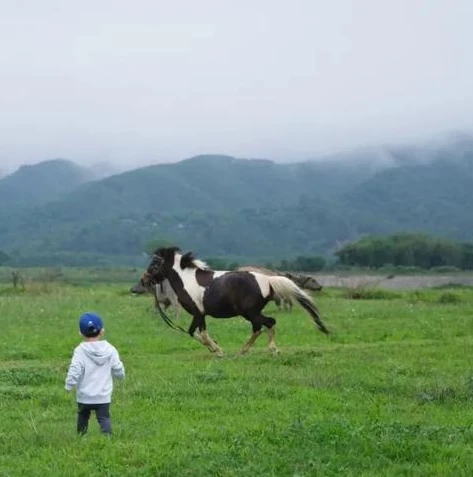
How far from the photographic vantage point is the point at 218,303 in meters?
17.5

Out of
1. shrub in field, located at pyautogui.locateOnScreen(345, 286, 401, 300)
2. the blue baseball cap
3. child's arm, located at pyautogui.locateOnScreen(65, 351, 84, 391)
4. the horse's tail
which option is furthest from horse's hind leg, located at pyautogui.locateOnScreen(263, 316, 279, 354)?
shrub in field, located at pyautogui.locateOnScreen(345, 286, 401, 300)

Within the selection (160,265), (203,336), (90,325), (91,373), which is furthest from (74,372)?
(160,265)

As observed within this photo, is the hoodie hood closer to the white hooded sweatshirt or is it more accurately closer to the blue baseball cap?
the white hooded sweatshirt

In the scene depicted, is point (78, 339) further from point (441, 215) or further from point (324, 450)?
point (441, 215)

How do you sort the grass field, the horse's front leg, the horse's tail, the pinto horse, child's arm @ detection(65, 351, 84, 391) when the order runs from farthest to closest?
the horse's front leg → the pinto horse → the horse's tail → child's arm @ detection(65, 351, 84, 391) → the grass field

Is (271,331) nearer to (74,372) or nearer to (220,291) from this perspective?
(220,291)

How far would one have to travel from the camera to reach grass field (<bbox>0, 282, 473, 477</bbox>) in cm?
855

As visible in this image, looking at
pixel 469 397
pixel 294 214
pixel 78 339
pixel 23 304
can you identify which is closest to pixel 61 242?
pixel 294 214

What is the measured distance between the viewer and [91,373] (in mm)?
9742

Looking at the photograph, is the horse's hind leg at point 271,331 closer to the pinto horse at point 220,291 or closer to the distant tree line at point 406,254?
the pinto horse at point 220,291

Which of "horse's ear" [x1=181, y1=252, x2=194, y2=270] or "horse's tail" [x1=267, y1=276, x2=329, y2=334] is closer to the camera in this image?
"horse's tail" [x1=267, y1=276, x2=329, y2=334]

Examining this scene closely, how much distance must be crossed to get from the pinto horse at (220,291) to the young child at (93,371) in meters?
7.61

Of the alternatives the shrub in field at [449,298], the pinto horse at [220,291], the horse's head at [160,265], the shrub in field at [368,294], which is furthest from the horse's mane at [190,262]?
the shrub in field at [368,294]

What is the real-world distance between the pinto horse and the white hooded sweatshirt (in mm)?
7668
